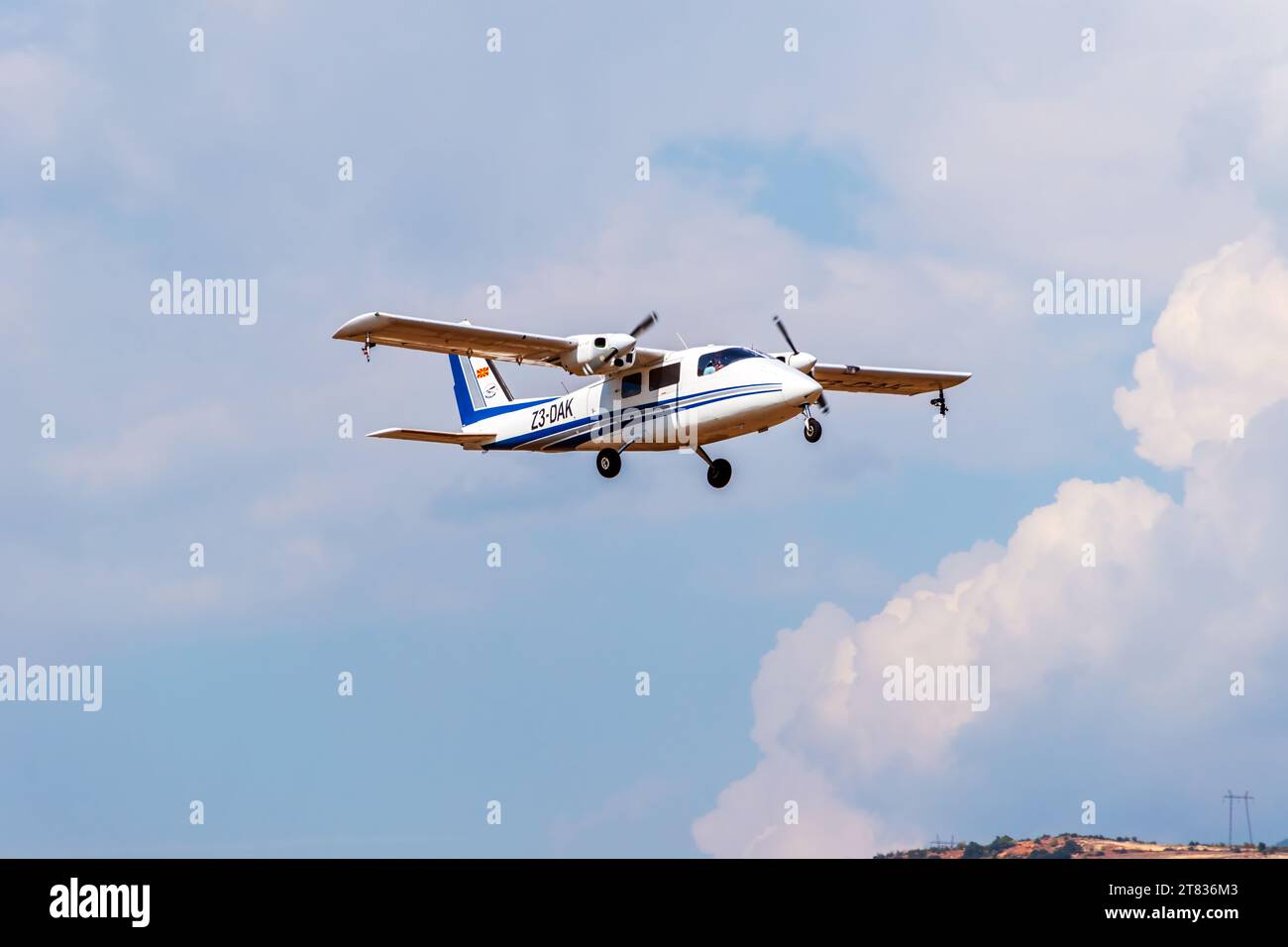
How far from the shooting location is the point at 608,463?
39.2 m

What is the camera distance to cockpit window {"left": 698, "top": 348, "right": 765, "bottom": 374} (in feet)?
121

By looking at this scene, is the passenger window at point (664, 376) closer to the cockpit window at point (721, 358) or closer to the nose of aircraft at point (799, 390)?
the cockpit window at point (721, 358)

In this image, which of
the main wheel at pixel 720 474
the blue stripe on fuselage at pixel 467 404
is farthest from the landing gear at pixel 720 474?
the blue stripe on fuselage at pixel 467 404

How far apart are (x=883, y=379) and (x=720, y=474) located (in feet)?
23.1

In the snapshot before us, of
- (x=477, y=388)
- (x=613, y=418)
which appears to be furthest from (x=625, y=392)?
(x=477, y=388)

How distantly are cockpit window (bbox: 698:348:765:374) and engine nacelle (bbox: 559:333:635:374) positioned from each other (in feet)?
6.47

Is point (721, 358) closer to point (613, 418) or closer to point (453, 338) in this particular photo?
point (613, 418)

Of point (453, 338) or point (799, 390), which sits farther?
point (453, 338)

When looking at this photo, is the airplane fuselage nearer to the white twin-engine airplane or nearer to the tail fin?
the white twin-engine airplane

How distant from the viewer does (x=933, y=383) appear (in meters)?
44.4
